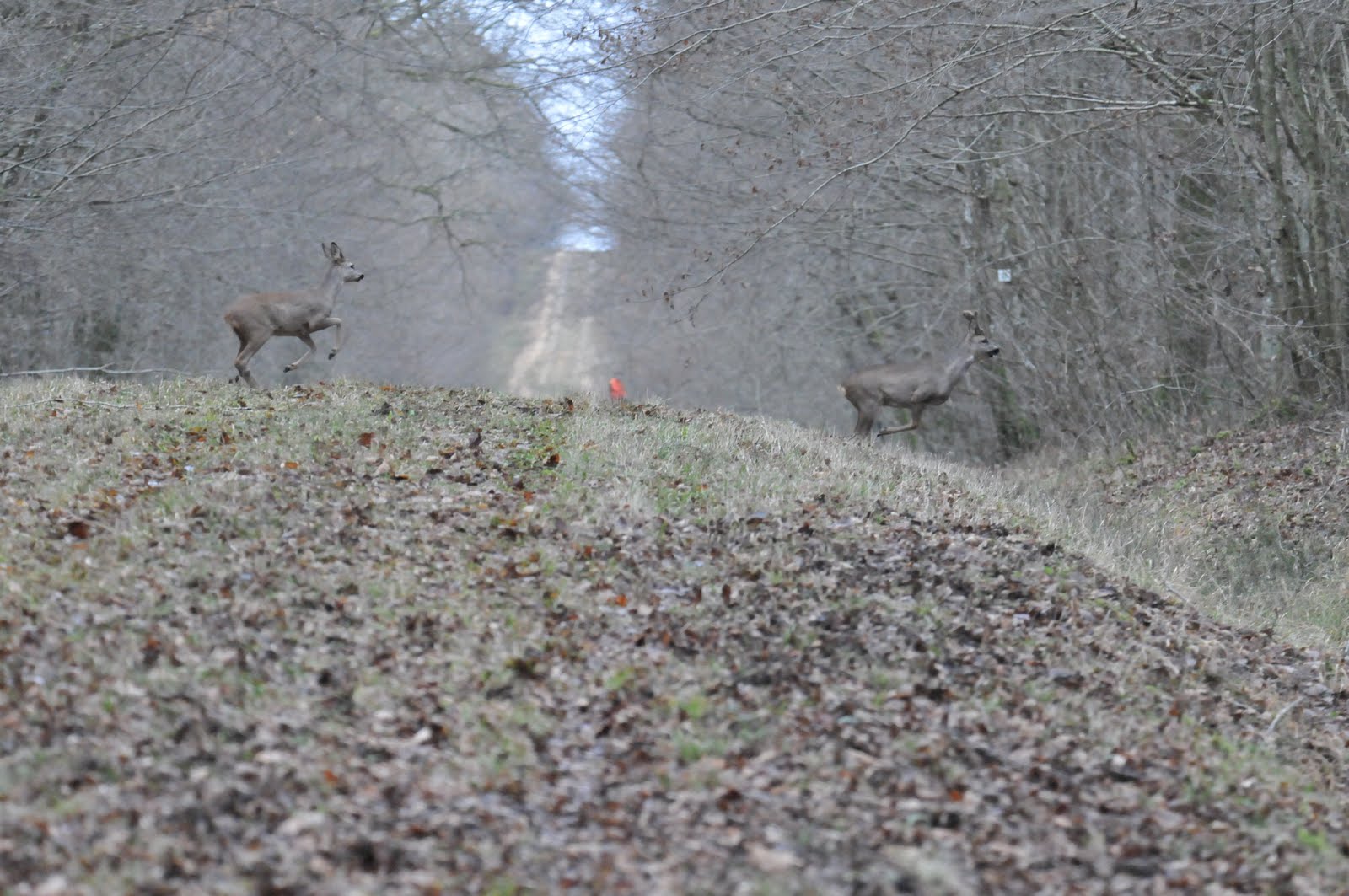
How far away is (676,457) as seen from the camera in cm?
1217

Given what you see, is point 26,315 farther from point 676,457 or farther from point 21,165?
point 676,457

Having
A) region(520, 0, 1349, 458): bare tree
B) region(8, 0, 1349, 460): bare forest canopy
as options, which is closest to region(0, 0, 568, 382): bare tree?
region(8, 0, 1349, 460): bare forest canopy

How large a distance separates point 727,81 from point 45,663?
10.6 m

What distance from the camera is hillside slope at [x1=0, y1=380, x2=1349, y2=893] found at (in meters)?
5.95

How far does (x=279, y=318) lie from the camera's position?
15438 mm

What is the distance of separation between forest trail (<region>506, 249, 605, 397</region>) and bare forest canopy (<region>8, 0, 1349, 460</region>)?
500 inches

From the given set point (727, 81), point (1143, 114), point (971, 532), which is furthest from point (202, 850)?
point (1143, 114)

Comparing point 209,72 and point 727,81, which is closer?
point 727,81

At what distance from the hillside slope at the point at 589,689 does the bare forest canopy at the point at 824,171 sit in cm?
622

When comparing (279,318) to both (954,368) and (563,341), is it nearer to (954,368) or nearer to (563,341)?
(954,368)

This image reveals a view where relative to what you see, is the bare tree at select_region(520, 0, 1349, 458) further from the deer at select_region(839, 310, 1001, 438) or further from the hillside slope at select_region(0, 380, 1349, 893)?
the hillside slope at select_region(0, 380, 1349, 893)

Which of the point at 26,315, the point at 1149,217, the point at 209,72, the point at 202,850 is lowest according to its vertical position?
the point at 202,850

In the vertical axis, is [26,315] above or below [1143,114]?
below

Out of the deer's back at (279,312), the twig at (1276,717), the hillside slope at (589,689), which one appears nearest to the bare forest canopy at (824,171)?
the deer's back at (279,312)
